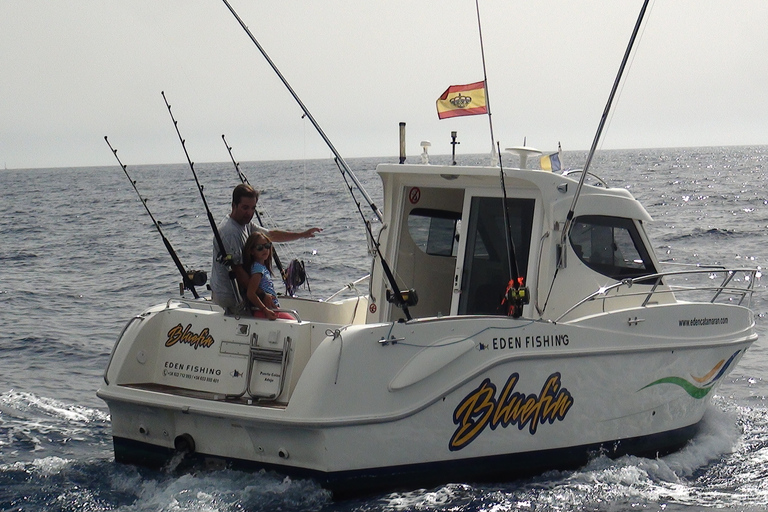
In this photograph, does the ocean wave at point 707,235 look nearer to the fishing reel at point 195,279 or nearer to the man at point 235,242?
the fishing reel at point 195,279

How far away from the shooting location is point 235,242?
6219mm

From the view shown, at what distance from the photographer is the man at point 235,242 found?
6.17 meters

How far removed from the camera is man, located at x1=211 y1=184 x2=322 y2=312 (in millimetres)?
6172

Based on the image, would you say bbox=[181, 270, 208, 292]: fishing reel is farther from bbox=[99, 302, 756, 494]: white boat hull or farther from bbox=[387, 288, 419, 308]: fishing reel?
bbox=[387, 288, 419, 308]: fishing reel

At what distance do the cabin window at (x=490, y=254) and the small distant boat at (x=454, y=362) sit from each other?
0.01 m

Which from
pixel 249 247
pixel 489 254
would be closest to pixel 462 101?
pixel 489 254

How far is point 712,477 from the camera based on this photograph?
22.7 ft

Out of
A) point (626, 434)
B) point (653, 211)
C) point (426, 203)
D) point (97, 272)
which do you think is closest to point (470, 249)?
point (426, 203)

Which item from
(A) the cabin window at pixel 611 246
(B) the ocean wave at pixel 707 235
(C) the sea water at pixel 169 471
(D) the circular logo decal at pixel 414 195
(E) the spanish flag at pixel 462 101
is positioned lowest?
(C) the sea water at pixel 169 471

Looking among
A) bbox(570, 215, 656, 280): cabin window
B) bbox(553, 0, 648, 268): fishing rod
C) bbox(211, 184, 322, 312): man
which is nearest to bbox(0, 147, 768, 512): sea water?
bbox(211, 184, 322, 312): man

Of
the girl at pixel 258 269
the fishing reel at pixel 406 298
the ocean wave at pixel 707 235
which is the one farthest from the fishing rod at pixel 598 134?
the ocean wave at pixel 707 235

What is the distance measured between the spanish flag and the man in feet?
6.81

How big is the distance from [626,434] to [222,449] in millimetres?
3107

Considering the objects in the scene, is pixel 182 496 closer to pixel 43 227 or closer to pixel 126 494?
pixel 126 494
